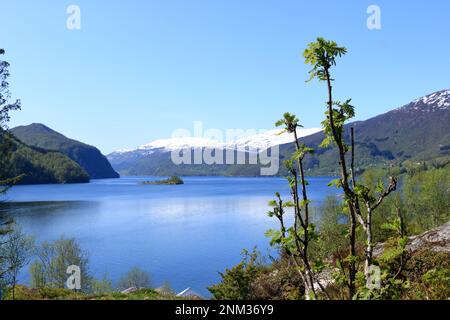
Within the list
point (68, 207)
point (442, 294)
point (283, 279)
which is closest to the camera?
point (442, 294)

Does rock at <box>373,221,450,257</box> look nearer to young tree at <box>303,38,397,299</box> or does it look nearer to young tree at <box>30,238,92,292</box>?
A: young tree at <box>303,38,397,299</box>

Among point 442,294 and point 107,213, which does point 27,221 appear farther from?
point 442,294

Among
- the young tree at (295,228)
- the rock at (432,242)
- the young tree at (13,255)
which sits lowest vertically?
the young tree at (13,255)

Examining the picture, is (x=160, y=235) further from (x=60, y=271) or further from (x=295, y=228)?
(x=295, y=228)

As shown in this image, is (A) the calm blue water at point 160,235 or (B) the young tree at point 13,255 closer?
(B) the young tree at point 13,255

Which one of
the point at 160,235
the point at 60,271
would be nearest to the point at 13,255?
the point at 60,271

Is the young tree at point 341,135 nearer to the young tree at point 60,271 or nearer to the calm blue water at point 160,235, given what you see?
the calm blue water at point 160,235

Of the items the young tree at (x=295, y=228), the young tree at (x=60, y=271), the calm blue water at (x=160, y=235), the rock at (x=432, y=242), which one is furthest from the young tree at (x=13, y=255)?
the rock at (x=432, y=242)

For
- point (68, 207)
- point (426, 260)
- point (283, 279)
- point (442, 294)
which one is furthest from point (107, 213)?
point (442, 294)

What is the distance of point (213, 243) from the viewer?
69.9 m

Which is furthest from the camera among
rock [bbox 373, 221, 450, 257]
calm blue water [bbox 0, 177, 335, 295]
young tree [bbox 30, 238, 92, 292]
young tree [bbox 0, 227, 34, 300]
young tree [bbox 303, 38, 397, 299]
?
calm blue water [bbox 0, 177, 335, 295]

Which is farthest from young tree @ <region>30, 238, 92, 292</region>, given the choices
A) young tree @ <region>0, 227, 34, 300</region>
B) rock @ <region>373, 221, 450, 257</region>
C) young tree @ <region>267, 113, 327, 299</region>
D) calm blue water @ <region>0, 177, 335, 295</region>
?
young tree @ <region>267, 113, 327, 299</region>
